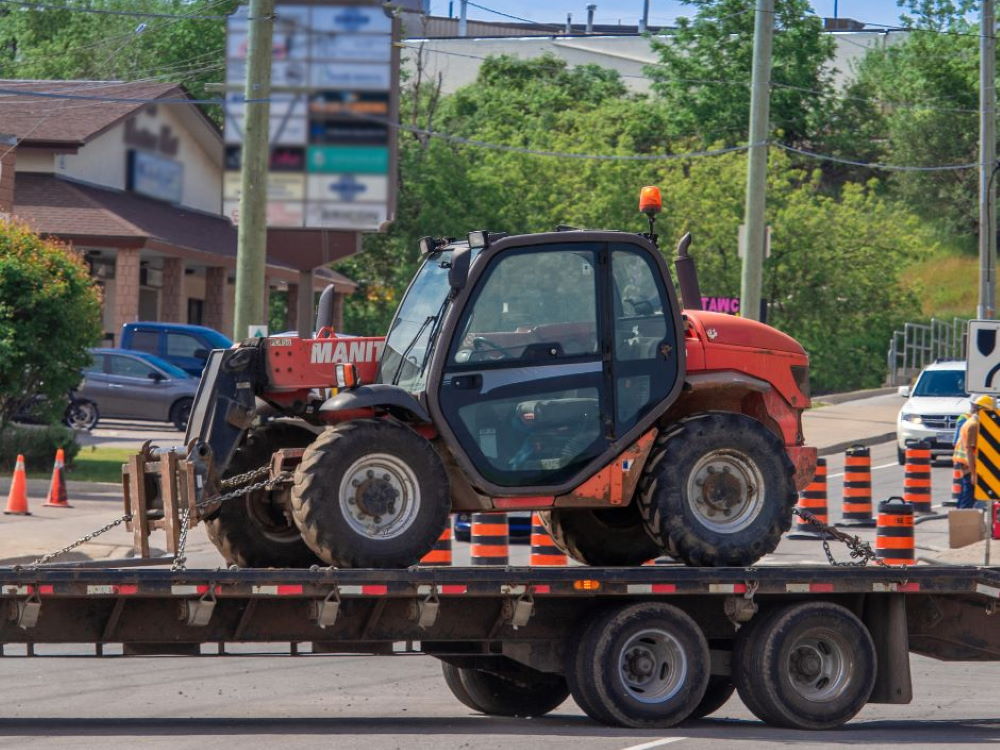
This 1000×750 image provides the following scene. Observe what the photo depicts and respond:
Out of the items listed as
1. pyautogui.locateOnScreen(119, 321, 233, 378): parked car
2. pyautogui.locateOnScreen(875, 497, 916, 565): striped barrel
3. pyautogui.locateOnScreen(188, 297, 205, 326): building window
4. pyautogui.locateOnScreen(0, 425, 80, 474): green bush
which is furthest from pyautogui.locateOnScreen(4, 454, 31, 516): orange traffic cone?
pyautogui.locateOnScreen(188, 297, 205, 326): building window

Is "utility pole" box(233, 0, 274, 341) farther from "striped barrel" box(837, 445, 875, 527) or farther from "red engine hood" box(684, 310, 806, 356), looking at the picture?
"red engine hood" box(684, 310, 806, 356)

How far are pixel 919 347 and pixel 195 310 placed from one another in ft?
70.5

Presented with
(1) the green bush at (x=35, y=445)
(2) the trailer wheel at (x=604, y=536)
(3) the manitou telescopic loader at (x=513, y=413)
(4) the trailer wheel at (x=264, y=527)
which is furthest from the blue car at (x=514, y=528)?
(3) the manitou telescopic loader at (x=513, y=413)

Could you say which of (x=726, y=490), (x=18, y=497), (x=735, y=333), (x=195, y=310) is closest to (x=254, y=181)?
(x=18, y=497)

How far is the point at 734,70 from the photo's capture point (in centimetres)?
6812

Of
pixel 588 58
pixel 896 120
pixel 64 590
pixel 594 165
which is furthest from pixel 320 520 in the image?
pixel 588 58

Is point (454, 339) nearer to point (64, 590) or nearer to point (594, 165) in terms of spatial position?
point (64, 590)

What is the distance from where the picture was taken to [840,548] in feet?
76.1

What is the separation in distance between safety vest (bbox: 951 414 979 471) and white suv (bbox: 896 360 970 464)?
654cm

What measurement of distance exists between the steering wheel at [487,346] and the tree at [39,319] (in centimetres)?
1685

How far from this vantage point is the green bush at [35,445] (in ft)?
88.8

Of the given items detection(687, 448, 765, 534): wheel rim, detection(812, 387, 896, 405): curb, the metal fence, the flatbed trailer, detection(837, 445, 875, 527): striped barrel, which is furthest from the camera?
the metal fence

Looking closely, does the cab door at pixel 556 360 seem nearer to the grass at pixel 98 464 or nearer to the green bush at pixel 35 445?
the grass at pixel 98 464

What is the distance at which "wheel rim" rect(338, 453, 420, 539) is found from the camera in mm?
9836
